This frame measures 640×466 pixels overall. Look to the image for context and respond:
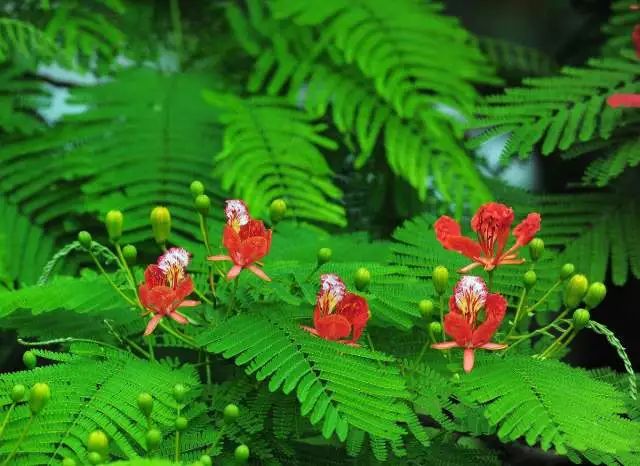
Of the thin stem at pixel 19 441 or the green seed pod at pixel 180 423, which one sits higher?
the green seed pod at pixel 180 423

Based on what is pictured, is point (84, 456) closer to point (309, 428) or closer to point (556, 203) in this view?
point (309, 428)

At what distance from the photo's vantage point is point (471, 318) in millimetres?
1069

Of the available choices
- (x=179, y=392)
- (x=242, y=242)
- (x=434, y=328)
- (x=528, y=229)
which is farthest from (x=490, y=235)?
(x=179, y=392)

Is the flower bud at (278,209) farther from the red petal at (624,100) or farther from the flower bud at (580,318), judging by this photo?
the red petal at (624,100)

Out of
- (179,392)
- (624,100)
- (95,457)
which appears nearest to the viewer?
(95,457)

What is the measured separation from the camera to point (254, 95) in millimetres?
1975

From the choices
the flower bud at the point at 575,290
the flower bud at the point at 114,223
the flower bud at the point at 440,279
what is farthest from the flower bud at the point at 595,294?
the flower bud at the point at 114,223

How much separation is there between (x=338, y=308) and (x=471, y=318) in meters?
0.14

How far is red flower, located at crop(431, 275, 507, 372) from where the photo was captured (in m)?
1.05

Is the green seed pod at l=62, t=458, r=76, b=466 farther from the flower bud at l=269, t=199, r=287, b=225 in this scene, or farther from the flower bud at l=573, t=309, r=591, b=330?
the flower bud at l=573, t=309, r=591, b=330

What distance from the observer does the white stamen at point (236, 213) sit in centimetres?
112

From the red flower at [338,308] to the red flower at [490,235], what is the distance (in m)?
0.14

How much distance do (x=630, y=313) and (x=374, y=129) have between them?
74 cm

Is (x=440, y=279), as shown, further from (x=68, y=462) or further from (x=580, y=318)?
(x=68, y=462)
